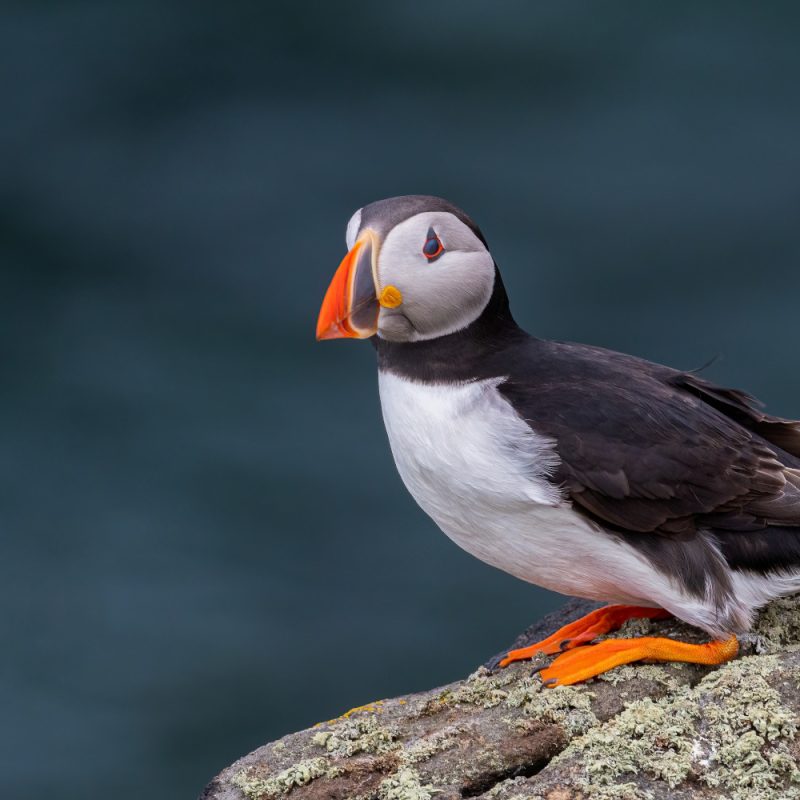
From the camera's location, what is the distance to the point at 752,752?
3.17m

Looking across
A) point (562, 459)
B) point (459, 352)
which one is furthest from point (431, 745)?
point (459, 352)

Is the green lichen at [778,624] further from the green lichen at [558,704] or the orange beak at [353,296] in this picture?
the orange beak at [353,296]

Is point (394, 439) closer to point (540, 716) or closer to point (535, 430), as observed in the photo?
point (535, 430)

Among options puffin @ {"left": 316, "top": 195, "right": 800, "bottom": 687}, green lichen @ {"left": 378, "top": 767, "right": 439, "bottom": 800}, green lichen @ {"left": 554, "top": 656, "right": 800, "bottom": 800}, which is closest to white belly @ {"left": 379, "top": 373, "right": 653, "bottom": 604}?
puffin @ {"left": 316, "top": 195, "right": 800, "bottom": 687}

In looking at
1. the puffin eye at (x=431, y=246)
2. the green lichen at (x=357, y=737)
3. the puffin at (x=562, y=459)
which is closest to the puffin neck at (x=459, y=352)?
the puffin at (x=562, y=459)

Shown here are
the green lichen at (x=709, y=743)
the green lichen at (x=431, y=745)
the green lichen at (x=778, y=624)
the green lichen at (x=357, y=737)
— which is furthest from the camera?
the green lichen at (x=778, y=624)

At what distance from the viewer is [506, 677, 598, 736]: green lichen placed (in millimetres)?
3541

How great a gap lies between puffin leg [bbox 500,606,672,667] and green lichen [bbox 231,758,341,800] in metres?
0.80

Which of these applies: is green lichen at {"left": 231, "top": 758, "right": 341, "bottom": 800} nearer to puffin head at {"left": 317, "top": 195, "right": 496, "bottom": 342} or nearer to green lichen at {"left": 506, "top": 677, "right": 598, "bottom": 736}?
green lichen at {"left": 506, "top": 677, "right": 598, "bottom": 736}

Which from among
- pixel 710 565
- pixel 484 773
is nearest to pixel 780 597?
pixel 710 565

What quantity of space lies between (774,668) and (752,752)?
37 centimetres

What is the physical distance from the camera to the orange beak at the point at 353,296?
376 cm

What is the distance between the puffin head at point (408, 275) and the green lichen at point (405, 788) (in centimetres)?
123

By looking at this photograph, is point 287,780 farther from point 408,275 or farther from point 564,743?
point 408,275
